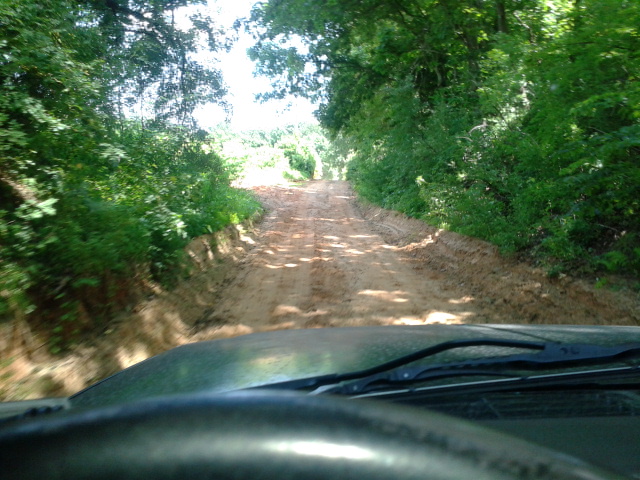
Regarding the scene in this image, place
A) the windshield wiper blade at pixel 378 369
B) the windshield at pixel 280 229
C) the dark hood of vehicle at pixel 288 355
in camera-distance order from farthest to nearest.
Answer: the windshield at pixel 280 229, the dark hood of vehicle at pixel 288 355, the windshield wiper blade at pixel 378 369

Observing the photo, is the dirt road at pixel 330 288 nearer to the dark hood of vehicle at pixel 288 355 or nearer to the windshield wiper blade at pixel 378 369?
the dark hood of vehicle at pixel 288 355

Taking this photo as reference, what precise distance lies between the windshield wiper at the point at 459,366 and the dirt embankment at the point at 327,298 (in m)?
3.29

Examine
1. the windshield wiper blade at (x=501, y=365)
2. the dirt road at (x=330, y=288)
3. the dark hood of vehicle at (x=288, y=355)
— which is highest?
the windshield wiper blade at (x=501, y=365)

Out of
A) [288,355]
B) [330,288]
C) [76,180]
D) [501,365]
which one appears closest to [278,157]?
[330,288]

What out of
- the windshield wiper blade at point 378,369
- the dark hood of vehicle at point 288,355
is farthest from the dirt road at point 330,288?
the windshield wiper blade at point 378,369

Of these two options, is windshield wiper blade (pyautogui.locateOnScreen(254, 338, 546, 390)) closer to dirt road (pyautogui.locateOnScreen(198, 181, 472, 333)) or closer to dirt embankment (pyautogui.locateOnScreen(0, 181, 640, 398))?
dirt embankment (pyautogui.locateOnScreen(0, 181, 640, 398))

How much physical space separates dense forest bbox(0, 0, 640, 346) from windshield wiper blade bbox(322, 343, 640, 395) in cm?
388

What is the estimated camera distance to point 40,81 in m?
6.89

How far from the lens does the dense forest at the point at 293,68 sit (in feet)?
20.0

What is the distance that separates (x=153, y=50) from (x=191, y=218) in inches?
196

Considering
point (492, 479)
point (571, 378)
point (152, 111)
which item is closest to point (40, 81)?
point (152, 111)

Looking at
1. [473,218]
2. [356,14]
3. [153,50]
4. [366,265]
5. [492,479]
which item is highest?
[356,14]

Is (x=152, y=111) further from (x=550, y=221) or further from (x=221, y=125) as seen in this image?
(x=550, y=221)

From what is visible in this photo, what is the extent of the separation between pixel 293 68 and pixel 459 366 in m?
18.8
